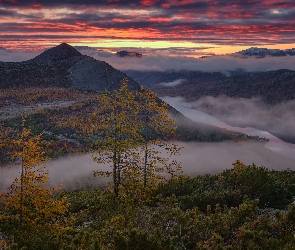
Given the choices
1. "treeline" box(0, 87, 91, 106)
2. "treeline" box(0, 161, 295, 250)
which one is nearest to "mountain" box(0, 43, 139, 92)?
"treeline" box(0, 87, 91, 106)

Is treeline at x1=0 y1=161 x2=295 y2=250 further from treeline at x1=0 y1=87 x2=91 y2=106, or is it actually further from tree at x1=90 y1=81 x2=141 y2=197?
treeline at x1=0 y1=87 x2=91 y2=106

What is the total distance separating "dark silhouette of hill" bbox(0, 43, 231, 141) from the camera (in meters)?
113

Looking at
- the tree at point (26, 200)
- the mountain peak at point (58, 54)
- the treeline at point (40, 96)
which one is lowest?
the treeline at point (40, 96)

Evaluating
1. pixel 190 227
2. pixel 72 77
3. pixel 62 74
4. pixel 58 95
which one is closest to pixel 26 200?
pixel 190 227

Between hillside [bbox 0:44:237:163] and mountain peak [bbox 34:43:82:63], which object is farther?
mountain peak [bbox 34:43:82:63]

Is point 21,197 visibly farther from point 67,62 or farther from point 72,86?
point 67,62

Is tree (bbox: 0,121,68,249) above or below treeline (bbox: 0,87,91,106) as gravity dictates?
above

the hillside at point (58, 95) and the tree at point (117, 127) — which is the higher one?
the tree at point (117, 127)

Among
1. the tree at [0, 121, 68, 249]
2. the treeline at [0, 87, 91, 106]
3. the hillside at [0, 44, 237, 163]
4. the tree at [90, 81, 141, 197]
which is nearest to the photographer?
the tree at [0, 121, 68, 249]

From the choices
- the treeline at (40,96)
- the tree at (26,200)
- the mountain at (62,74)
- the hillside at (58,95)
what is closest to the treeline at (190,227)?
the tree at (26,200)

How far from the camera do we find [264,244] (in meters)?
10.1

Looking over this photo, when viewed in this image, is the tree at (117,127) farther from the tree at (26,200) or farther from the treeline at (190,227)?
the tree at (26,200)

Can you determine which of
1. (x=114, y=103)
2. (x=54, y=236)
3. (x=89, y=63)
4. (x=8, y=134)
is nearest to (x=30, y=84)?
(x=89, y=63)

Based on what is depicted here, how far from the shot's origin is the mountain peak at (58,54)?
151750 mm
